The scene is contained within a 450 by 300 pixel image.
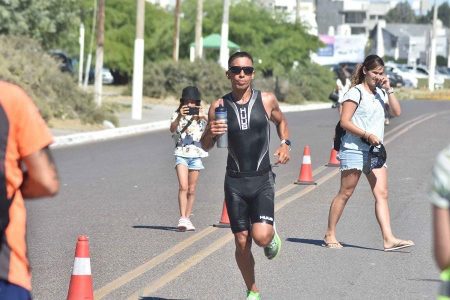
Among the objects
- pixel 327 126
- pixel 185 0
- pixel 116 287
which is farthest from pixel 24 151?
pixel 185 0

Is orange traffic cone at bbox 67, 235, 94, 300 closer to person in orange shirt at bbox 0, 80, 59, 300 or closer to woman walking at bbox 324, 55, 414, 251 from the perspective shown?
person in orange shirt at bbox 0, 80, 59, 300

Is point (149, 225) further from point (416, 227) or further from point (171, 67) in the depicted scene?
point (171, 67)

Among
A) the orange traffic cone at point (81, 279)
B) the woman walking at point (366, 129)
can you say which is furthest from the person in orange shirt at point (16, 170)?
the woman walking at point (366, 129)

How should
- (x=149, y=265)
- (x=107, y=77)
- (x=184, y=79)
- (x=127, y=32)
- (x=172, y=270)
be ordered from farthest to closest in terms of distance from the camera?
(x=107, y=77) → (x=127, y=32) → (x=184, y=79) → (x=149, y=265) → (x=172, y=270)

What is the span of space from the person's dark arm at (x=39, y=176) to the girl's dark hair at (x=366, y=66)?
6.89 m

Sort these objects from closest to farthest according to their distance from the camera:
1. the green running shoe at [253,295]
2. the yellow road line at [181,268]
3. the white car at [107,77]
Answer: the green running shoe at [253,295], the yellow road line at [181,268], the white car at [107,77]

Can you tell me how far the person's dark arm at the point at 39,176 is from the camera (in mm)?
4521

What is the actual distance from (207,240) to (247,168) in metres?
3.70

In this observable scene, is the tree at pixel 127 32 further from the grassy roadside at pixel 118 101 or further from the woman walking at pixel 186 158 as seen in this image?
the woman walking at pixel 186 158

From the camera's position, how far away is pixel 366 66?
11.2 metres

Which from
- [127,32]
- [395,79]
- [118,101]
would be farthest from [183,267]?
[395,79]

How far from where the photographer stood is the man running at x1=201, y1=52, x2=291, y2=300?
27.8 ft

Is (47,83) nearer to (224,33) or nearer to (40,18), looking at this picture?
(40,18)

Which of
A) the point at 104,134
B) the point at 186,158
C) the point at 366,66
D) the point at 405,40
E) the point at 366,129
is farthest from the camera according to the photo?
the point at 405,40
